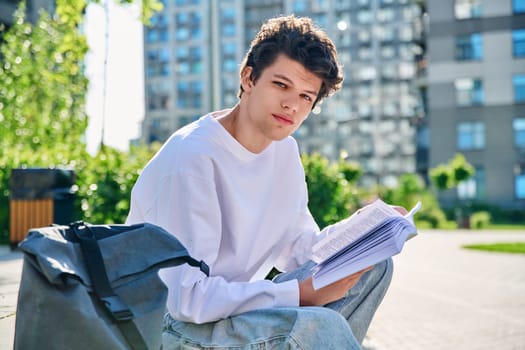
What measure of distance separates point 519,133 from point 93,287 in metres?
45.7

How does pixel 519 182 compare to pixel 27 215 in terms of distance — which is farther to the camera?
pixel 519 182

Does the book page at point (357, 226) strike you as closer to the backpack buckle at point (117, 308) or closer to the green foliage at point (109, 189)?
the backpack buckle at point (117, 308)

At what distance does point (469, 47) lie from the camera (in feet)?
150

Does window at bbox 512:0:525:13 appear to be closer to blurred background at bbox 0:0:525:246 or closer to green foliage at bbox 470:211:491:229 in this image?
blurred background at bbox 0:0:525:246

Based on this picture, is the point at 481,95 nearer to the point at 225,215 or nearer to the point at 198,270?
the point at 225,215

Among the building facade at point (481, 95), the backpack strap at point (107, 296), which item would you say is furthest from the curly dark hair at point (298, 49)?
the building facade at point (481, 95)

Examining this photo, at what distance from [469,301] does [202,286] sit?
6366 mm

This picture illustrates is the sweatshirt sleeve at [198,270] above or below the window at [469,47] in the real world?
below

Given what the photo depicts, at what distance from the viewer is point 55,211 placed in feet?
30.4

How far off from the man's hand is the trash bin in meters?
7.31

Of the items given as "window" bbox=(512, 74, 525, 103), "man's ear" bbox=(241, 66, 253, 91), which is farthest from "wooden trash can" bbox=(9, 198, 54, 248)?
"window" bbox=(512, 74, 525, 103)

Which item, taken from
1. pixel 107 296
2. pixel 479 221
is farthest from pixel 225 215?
pixel 479 221

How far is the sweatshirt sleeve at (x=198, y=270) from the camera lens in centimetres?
228

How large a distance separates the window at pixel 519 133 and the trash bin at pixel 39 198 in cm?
3904
